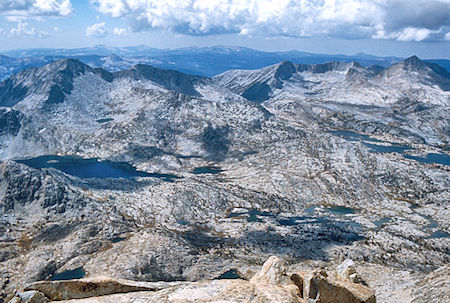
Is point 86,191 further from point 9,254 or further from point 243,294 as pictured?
point 243,294

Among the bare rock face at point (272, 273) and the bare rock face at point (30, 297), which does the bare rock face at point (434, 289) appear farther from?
the bare rock face at point (30, 297)

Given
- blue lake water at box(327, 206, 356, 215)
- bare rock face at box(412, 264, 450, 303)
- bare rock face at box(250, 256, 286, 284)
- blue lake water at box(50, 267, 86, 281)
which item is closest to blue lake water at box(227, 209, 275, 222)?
blue lake water at box(327, 206, 356, 215)

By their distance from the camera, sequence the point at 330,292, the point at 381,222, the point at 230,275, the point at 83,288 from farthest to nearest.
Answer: the point at 381,222
the point at 230,275
the point at 330,292
the point at 83,288

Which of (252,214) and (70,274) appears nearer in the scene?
(70,274)

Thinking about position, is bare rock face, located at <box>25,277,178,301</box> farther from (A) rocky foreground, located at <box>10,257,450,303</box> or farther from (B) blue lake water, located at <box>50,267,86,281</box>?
(B) blue lake water, located at <box>50,267,86,281</box>

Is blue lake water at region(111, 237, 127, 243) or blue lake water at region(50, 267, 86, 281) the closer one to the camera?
blue lake water at region(50, 267, 86, 281)

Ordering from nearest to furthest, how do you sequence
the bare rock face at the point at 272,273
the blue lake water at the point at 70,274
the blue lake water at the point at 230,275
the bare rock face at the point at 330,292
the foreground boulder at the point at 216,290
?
the foreground boulder at the point at 216,290, the bare rock face at the point at 330,292, the bare rock face at the point at 272,273, the blue lake water at the point at 230,275, the blue lake water at the point at 70,274

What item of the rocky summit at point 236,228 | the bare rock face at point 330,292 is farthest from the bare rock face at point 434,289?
the bare rock face at point 330,292

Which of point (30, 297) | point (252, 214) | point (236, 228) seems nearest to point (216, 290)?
point (30, 297)

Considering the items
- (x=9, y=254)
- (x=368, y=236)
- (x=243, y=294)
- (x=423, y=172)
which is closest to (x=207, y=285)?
(x=243, y=294)

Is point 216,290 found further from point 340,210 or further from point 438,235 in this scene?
point 340,210

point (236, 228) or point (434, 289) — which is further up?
point (434, 289)
